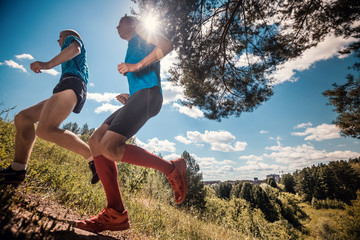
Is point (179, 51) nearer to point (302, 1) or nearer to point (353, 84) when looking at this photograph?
point (302, 1)

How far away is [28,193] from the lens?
1.64 meters

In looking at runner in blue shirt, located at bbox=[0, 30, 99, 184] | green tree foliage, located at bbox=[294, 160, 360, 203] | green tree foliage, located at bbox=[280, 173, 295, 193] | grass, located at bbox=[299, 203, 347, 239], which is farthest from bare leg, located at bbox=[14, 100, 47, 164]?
green tree foliage, located at bbox=[280, 173, 295, 193]

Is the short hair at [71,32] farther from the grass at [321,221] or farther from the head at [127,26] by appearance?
the grass at [321,221]

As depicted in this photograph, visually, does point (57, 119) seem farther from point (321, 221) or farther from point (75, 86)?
point (321, 221)

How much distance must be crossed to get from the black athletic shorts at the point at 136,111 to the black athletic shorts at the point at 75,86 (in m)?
0.61

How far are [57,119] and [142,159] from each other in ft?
2.89

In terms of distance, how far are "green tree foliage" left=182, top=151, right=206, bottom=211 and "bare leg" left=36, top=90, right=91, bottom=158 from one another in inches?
1073

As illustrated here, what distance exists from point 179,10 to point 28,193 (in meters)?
4.06

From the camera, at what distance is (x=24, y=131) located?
4.95 feet

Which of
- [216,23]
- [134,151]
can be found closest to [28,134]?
[134,151]

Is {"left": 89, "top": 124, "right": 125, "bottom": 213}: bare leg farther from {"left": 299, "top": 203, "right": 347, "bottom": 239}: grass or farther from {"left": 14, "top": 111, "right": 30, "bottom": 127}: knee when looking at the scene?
{"left": 299, "top": 203, "right": 347, "bottom": 239}: grass

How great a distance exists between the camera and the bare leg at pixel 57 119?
1.36m

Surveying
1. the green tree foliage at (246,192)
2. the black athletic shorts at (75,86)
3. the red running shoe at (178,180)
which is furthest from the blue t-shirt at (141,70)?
the green tree foliage at (246,192)

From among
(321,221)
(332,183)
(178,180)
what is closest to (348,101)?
(178,180)
